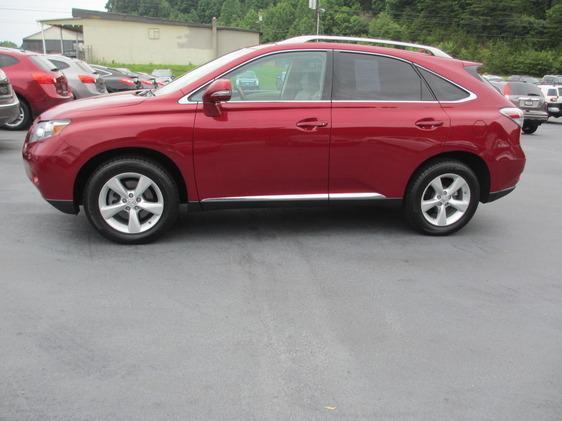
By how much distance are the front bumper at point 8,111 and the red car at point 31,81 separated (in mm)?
1839

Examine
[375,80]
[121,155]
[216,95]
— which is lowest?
[121,155]

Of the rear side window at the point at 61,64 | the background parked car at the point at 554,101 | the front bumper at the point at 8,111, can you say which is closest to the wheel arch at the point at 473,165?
the front bumper at the point at 8,111

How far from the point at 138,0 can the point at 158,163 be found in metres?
143

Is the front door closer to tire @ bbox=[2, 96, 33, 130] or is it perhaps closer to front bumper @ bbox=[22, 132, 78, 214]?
front bumper @ bbox=[22, 132, 78, 214]

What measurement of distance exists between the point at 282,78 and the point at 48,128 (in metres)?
2.04

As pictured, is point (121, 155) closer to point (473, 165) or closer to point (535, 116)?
point (473, 165)

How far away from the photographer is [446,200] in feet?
18.2

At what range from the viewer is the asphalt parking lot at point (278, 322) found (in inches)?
114

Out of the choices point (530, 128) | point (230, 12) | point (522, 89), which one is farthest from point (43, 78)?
point (230, 12)

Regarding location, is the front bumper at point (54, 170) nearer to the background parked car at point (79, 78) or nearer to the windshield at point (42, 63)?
the windshield at point (42, 63)

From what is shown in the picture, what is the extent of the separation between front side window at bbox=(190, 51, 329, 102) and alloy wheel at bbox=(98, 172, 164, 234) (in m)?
1.05

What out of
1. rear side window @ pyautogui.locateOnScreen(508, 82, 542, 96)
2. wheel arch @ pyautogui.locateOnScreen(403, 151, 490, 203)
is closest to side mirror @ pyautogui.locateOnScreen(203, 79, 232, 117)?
wheel arch @ pyautogui.locateOnScreen(403, 151, 490, 203)

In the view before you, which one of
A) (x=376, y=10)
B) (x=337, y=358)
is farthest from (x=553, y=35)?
(x=337, y=358)

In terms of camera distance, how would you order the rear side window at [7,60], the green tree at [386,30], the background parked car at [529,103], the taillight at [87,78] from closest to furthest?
the rear side window at [7,60]
the taillight at [87,78]
the background parked car at [529,103]
the green tree at [386,30]
